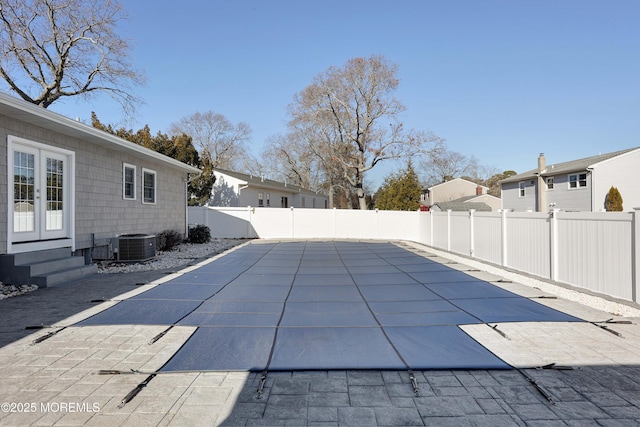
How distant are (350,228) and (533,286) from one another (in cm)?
1273

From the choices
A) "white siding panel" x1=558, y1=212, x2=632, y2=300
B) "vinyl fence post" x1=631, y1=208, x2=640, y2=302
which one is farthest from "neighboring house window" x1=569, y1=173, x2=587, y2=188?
"vinyl fence post" x1=631, y1=208, x2=640, y2=302

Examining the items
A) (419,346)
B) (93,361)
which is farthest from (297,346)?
(93,361)

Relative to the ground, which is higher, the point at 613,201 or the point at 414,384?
the point at 613,201

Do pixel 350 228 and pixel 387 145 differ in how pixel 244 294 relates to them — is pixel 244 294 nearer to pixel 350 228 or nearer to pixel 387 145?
pixel 350 228

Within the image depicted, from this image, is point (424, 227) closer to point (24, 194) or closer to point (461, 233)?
point (461, 233)

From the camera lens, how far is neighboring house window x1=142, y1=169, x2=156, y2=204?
11805 mm

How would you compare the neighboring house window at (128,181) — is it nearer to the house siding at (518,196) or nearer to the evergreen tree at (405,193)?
the evergreen tree at (405,193)

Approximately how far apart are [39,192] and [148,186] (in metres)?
→ 4.88

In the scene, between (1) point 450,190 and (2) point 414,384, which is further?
(1) point 450,190

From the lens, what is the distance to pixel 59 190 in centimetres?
795

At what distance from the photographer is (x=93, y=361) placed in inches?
137

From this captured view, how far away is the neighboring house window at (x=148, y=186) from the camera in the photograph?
11805 mm

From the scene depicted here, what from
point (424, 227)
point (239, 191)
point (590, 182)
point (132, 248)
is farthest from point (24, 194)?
point (590, 182)

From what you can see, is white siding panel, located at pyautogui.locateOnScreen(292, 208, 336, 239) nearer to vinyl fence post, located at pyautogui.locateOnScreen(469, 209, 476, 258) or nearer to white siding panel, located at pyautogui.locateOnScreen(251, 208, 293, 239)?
white siding panel, located at pyautogui.locateOnScreen(251, 208, 293, 239)
